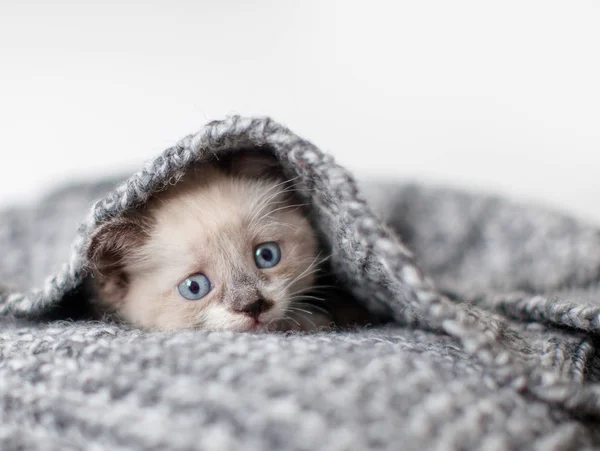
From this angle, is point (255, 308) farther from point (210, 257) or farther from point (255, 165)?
point (255, 165)

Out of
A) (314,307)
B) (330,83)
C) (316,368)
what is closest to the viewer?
(316,368)

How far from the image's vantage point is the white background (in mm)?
1382

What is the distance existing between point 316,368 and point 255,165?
1.35ft

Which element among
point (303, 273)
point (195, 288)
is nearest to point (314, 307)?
point (303, 273)

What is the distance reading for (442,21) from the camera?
4.69 ft

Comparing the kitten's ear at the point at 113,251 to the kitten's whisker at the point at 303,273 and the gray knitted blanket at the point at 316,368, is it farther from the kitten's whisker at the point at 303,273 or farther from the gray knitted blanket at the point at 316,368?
the kitten's whisker at the point at 303,273

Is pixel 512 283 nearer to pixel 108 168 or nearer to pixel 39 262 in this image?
pixel 39 262

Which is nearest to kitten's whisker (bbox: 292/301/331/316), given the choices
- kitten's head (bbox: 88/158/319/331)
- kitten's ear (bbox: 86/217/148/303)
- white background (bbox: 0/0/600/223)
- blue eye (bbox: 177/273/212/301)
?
kitten's head (bbox: 88/158/319/331)

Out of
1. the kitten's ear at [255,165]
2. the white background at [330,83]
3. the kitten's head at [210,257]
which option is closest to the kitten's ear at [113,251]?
the kitten's head at [210,257]

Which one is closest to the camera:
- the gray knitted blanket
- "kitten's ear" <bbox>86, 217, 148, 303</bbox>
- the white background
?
the gray knitted blanket

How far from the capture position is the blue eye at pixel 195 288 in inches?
29.4

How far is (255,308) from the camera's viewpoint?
702mm

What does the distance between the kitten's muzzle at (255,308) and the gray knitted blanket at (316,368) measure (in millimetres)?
126

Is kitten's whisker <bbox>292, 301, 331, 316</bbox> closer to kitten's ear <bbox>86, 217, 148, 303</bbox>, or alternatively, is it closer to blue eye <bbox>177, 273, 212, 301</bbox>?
blue eye <bbox>177, 273, 212, 301</bbox>
